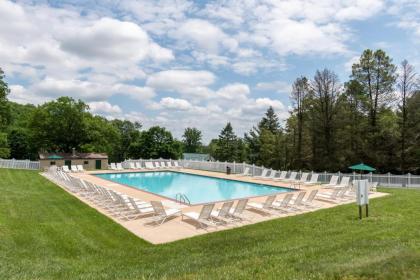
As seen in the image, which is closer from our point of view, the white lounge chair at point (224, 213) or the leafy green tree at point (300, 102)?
the white lounge chair at point (224, 213)

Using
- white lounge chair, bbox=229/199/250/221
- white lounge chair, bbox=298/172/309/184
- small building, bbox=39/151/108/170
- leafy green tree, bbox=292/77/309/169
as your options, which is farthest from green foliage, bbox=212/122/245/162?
white lounge chair, bbox=229/199/250/221

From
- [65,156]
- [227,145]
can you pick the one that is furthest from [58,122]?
[227,145]

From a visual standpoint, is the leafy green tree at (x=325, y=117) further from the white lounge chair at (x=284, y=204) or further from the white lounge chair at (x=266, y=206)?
the white lounge chair at (x=266, y=206)

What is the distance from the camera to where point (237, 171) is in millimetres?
25797

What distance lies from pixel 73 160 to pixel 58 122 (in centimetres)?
539

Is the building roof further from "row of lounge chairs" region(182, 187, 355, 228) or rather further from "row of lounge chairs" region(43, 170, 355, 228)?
"row of lounge chairs" region(182, 187, 355, 228)

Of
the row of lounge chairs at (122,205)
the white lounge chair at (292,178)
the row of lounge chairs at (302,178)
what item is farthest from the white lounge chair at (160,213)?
the white lounge chair at (292,178)

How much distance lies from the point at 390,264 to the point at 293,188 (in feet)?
45.2

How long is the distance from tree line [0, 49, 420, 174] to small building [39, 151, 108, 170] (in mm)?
3958

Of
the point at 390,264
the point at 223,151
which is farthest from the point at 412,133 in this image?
the point at 223,151

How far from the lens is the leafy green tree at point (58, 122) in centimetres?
3269

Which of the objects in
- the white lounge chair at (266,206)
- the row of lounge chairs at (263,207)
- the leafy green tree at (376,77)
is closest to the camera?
the row of lounge chairs at (263,207)

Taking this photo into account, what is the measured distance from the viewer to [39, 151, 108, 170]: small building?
28.1 metres

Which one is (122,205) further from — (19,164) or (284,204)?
(19,164)
